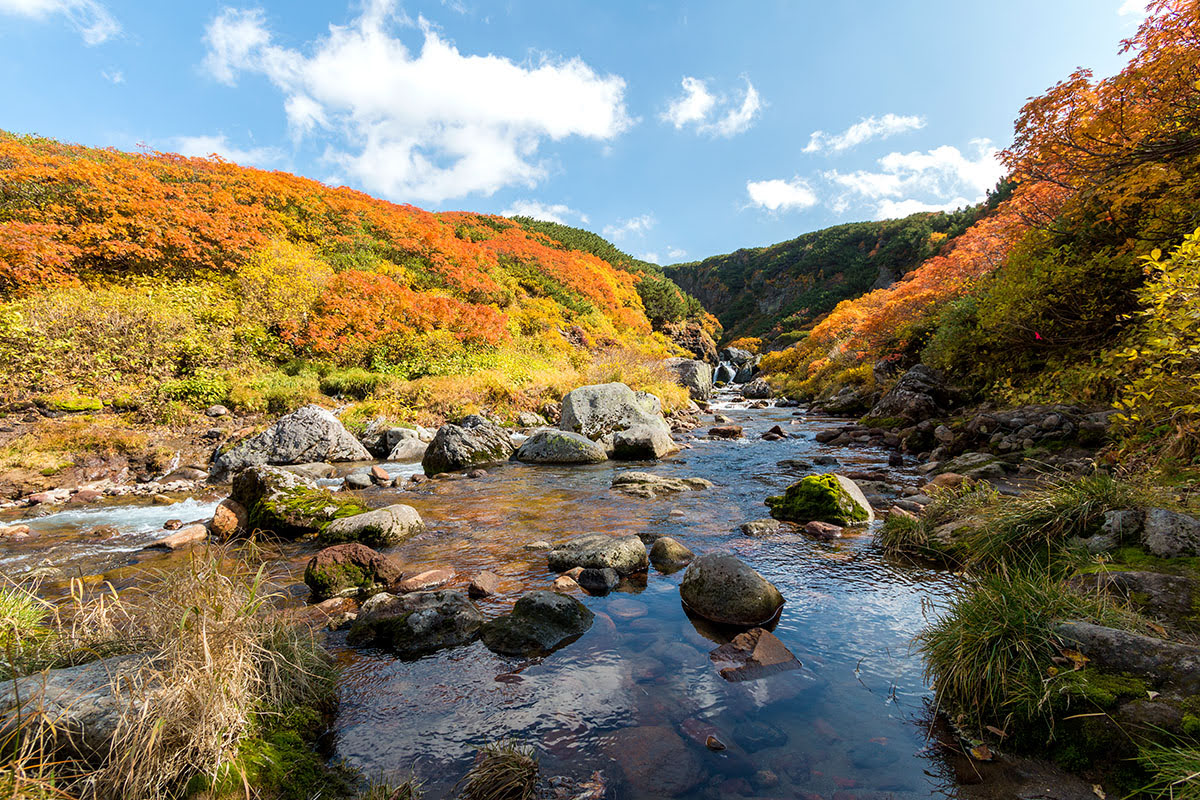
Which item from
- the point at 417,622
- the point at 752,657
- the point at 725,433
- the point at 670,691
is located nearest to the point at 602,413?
the point at 725,433

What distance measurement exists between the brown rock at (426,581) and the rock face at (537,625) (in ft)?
4.68

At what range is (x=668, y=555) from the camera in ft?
20.5

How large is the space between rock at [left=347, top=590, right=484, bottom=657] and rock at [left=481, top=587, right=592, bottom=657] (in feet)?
1.01

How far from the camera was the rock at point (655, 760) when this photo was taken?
2822 millimetres

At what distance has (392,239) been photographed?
28.3 m

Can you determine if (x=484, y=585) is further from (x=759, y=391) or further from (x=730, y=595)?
(x=759, y=391)

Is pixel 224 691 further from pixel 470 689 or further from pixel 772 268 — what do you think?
pixel 772 268

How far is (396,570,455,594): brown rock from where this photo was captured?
5508mm

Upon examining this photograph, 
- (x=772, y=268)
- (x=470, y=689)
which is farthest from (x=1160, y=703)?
(x=772, y=268)

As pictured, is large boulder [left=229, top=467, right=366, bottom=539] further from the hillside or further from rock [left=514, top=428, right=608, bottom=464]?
the hillside

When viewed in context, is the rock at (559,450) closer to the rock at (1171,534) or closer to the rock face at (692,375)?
the rock at (1171,534)

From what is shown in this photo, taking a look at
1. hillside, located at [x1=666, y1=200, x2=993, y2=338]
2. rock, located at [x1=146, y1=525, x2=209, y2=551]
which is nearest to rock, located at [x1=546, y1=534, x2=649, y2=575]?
rock, located at [x1=146, y1=525, x2=209, y2=551]

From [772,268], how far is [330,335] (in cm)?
8561

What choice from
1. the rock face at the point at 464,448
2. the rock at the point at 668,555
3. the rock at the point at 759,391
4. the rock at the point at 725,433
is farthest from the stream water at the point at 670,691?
the rock at the point at 759,391
